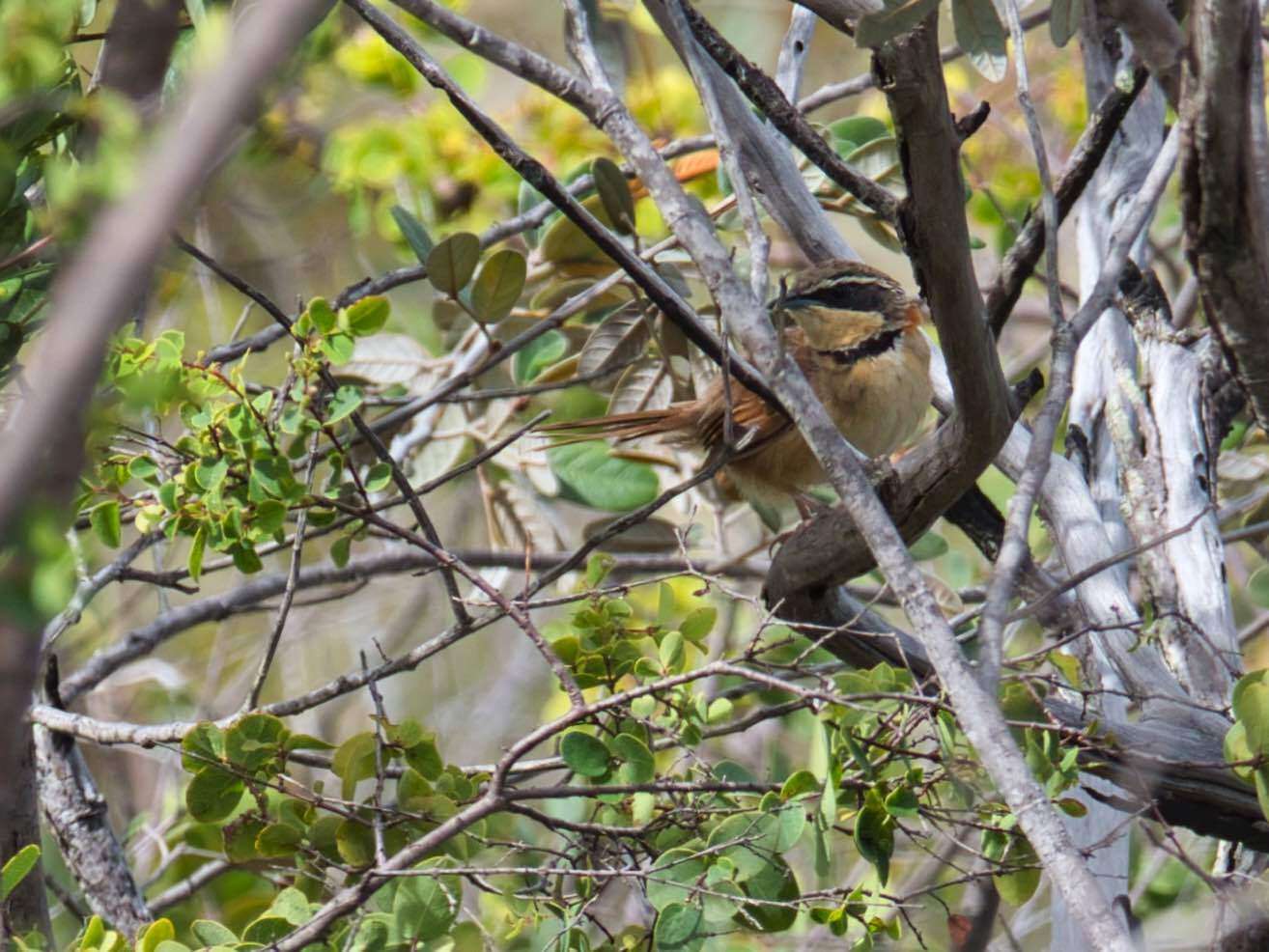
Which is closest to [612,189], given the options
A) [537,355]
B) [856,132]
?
[537,355]

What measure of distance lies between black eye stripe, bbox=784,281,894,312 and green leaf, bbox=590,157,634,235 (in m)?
0.73

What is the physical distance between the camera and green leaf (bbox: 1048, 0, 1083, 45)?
6.31 ft

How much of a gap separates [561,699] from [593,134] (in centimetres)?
208

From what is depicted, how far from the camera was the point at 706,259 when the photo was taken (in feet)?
5.98

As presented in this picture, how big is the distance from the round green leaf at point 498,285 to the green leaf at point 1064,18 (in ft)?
4.61

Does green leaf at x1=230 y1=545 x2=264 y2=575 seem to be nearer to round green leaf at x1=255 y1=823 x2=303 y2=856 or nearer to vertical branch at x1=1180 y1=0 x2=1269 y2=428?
round green leaf at x1=255 y1=823 x2=303 y2=856

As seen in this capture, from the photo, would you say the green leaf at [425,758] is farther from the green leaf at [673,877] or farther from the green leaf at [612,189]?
the green leaf at [612,189]

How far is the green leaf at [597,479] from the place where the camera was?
3.93 m

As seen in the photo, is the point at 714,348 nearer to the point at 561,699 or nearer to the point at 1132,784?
the point at 1132,784

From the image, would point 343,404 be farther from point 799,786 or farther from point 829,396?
point 829,396

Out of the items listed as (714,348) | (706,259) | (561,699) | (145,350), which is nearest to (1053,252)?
(706,259)

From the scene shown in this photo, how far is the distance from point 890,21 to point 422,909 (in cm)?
141

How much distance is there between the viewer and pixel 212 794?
2.26 m

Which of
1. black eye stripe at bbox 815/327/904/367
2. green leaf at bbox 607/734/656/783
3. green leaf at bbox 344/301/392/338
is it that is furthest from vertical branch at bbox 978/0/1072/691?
black eye stripe at bbox 815/327/904/367
